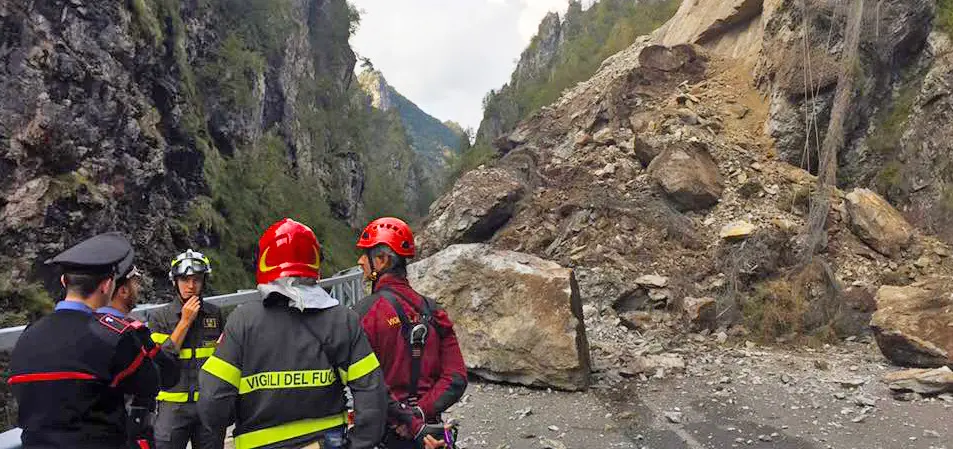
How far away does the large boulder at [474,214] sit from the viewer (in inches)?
557

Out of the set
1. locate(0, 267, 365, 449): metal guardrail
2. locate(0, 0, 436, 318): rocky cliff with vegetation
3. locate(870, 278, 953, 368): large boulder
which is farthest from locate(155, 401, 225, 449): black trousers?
locate(0, 0, 436, 318): rocky cliff with vegetation

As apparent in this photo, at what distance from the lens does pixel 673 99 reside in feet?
51.6

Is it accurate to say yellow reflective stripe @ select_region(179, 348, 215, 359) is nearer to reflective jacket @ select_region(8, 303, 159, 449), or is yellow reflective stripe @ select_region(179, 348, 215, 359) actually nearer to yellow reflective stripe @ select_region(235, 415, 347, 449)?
reflective jacket @ select_region(8, 303, 159, 449)

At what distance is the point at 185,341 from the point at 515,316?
3.85 m

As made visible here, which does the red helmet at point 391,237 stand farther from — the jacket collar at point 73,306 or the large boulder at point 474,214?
the large boulder at point 474,214

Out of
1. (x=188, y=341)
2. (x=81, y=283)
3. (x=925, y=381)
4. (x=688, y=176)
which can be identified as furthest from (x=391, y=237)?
(x=688, y=176)

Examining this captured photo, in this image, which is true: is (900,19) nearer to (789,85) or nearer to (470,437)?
(789,85)

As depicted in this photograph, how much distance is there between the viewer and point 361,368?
1.98m

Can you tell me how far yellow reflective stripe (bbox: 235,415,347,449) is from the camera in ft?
6.22

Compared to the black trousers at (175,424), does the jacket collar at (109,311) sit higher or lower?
higher

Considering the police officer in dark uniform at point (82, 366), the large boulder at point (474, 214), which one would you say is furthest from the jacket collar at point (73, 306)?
the large boulder at point (474, 214)

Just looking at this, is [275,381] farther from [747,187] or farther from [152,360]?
[747,187]

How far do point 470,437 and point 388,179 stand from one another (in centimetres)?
4682

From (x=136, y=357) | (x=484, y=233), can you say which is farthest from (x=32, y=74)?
(x=136, y=357)
